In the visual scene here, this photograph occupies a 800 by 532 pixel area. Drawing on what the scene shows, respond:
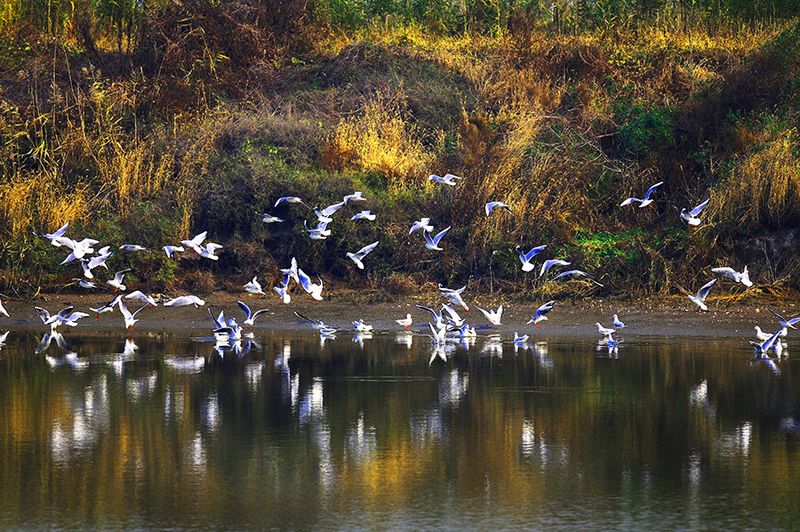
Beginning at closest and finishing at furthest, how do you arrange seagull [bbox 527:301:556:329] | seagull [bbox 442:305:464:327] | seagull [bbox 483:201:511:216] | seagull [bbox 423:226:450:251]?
seagull [bbox 527:301:556:329] → seagull [bbox 442:305:464:327] → seagull [bbox 423:226:450:251] → seagull [bbox 483:201:511:216]

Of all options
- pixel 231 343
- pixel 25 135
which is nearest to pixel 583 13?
pixel 25 135

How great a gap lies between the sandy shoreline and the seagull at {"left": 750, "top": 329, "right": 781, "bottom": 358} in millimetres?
1607

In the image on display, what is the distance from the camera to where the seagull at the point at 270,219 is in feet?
69.2

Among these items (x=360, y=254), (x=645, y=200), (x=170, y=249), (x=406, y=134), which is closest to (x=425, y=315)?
(x=360, y=254)

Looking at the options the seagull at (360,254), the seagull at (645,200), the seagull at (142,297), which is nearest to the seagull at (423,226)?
the seagull at (360,254)

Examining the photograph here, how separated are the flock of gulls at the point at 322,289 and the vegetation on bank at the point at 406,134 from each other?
0.28 metres

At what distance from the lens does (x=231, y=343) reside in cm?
1795

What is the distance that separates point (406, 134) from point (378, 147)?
3.94 ft

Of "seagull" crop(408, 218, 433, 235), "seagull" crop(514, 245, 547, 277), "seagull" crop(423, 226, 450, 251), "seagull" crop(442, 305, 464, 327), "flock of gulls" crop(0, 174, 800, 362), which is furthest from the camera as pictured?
"seagull" crop(408, 218, 433, 235)

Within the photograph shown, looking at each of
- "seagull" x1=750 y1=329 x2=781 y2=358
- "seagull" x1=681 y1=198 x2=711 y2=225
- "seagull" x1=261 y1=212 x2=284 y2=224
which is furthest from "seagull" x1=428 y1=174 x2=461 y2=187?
"seagull" x1=750 y1=329 x2=781 y2=358

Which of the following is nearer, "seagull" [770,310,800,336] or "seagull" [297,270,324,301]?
"seagull" [770,310,800,336]

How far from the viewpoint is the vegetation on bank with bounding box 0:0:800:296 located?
69.1ft

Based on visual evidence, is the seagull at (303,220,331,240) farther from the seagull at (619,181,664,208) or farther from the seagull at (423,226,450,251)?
the seagull at (619,181,664,208)

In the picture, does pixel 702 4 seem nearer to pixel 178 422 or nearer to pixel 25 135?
pixel 25 135
